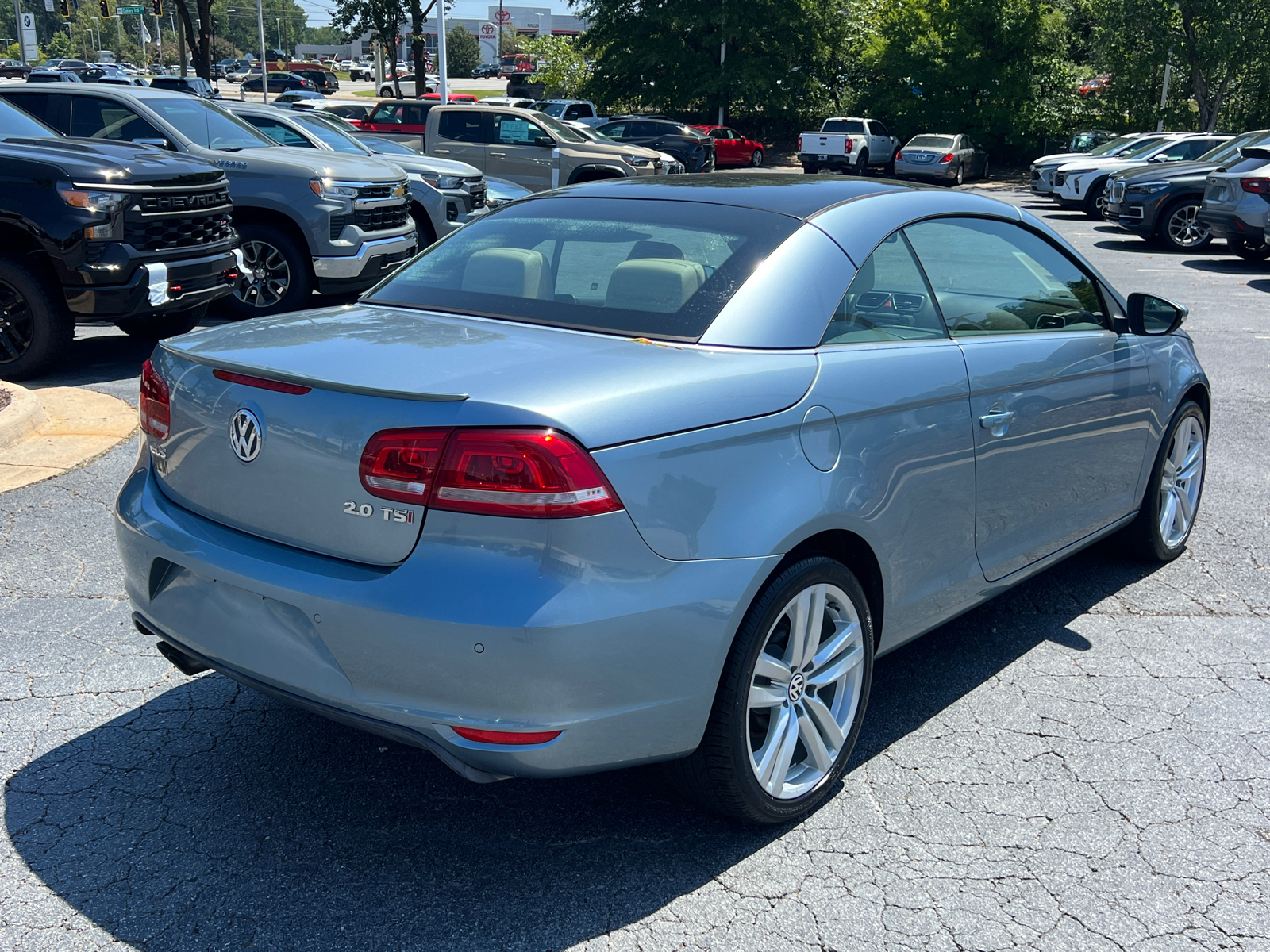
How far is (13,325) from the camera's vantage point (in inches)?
309

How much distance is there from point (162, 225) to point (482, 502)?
652 cm

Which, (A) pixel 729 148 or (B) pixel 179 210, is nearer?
(B) pixel 179 210

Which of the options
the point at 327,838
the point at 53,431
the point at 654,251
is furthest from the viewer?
the point at 53,431

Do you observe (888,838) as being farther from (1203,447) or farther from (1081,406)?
(1203,447)

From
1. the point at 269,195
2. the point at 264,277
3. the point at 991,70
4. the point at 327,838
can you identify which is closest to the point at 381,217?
the point at 269,195

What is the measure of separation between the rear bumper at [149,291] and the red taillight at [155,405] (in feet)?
16.0

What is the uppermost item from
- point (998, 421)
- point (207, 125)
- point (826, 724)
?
point (207, 125)

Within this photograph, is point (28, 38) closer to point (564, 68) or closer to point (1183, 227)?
point (564, 68)

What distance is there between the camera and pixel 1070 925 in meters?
2.75

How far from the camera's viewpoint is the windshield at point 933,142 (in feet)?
114

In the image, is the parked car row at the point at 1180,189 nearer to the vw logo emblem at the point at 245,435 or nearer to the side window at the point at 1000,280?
the side window at the point at 1000,280

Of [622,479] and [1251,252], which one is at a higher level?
[622,479]

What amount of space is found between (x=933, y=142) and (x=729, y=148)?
7295 mm

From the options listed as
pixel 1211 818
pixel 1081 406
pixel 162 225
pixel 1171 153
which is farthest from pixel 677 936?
pixel 1171 153
